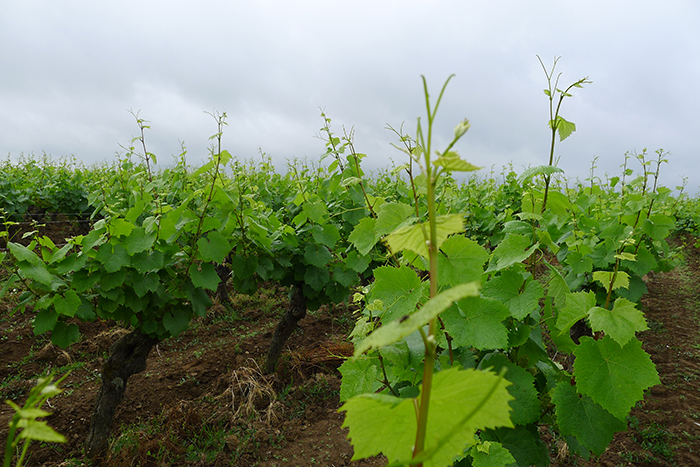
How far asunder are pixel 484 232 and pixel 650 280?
408 centimetres

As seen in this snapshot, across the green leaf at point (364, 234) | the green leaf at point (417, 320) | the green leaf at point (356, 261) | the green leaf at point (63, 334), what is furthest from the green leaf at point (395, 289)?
the green leaf at point (63, 334)

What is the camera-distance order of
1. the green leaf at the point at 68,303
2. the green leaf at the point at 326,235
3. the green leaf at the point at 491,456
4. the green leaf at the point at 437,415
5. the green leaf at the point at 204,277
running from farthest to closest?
the green leaf at the point at 326,235 < the green leaf at the point at 204,277 < the green leaf at the point at 68,303 < the green leaf at the point at 491,456 < the green leaf at the point at 437,415

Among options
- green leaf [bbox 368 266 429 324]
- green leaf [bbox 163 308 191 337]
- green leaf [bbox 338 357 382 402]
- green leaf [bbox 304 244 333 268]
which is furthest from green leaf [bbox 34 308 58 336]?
green leaf [bbox 368 266 429 324]

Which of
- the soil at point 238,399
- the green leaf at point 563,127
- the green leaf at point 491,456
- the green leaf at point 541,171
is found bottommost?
the soil at point 238,399

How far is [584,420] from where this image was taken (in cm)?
122

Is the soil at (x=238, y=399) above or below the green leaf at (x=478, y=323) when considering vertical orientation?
below

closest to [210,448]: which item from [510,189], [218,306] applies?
[218,306]

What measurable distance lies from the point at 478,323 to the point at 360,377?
0.43 m

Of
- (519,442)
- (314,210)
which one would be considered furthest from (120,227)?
(519,442)

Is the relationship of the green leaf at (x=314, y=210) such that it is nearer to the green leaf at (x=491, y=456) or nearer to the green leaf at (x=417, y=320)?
the green leaf at (x=491, y=456)

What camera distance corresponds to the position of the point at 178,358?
187 inches

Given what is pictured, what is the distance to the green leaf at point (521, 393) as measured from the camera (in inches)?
46.2

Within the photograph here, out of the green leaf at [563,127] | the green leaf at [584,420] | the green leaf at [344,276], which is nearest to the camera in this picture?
the green leaf at [584,420]

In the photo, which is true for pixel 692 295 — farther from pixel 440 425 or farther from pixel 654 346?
pixel 440 425
